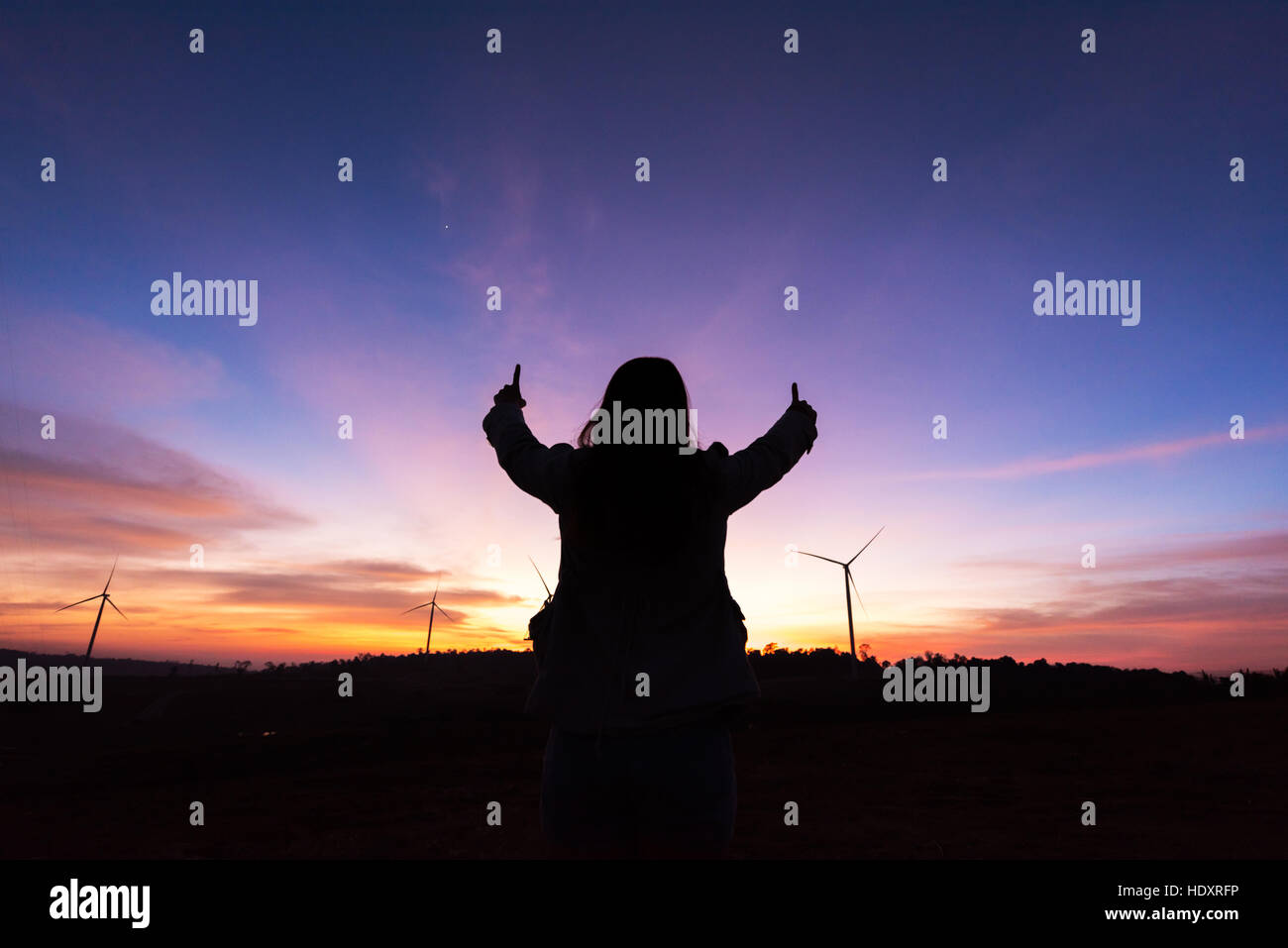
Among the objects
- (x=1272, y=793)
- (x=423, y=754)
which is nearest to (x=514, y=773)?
(x=423, y=754)

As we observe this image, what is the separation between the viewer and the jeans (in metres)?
2.49

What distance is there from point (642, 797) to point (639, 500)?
96 centimetres

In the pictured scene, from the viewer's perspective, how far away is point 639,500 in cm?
267

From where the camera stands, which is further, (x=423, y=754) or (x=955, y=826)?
(x=423, y=754)

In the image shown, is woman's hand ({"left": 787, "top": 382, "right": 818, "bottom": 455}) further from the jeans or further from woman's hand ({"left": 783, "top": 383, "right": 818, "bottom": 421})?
the jeans

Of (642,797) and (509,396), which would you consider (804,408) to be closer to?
(509,396)

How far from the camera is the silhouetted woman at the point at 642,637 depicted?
2.52 metres

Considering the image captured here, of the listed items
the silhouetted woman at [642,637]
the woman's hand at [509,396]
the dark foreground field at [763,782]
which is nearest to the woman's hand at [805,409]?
the silhouetted woman at [642,637]

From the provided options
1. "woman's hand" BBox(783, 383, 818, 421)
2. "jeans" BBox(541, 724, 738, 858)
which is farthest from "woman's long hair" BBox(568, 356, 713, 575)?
"woman's hand" BBox(783, 383, 818, 421)
